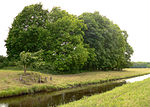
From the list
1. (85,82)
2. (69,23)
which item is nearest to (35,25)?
(69,23)

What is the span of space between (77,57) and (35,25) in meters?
12.5

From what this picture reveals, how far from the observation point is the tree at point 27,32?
37500mm

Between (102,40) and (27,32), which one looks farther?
(102,40)

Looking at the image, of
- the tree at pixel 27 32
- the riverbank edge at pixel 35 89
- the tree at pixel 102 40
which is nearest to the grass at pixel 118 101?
the riverbank edge at pixel 35 89

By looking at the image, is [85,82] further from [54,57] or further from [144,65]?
[144,65]

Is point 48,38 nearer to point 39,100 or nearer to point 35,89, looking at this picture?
point 35,89

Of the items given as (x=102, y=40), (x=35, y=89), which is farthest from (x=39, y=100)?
(x=102, y=40)

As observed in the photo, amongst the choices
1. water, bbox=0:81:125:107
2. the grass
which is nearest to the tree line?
water, bbox=0:81:125:107

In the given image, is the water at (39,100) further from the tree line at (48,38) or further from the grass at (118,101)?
the tree line at (48,38)

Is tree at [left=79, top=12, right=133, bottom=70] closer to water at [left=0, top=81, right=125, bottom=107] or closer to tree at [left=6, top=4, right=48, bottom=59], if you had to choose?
tree at [left=6, top=4, right=48, bottom=59]

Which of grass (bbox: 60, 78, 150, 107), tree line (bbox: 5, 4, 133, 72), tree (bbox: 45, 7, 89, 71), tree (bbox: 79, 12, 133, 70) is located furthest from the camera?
tree (bbox: 79, 12, 133, 70)

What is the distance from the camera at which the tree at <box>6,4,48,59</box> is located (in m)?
37.5

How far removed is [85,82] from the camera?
31266 millimetres

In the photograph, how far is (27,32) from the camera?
121 ft
